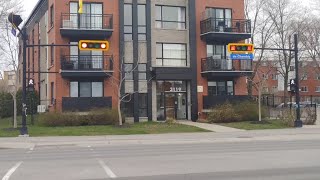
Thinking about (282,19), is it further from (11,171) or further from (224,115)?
(11,171)

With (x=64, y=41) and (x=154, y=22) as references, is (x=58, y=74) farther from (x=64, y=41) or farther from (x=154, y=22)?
(x=154, y=22)

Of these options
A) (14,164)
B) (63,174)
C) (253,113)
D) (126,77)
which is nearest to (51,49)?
(126,77)

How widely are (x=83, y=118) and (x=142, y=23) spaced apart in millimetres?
9603

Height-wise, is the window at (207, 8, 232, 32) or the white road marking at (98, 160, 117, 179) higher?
the window at (207, 8, 232, 32)

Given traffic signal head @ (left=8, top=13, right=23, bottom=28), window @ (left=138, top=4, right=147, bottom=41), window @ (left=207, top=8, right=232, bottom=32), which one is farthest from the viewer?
window @ (left=207, top=8, right=232, bottom=32)

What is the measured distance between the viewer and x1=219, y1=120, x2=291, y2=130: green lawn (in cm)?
3247

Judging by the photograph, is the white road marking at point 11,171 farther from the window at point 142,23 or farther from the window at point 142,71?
the window at point 142,23

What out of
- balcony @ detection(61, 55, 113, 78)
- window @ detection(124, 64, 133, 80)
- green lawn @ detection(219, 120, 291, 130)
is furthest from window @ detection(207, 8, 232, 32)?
balcony @ detection(61, 55, 113, 78)

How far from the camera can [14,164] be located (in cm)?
1469

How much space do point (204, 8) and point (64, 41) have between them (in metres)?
11.8

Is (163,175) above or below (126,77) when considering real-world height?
below

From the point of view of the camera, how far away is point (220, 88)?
135 feet

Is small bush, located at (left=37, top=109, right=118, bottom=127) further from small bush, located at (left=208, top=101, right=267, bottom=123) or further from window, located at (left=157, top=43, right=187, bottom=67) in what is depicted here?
small bush, located at (left=208, top=101, right=267, bottom=123)

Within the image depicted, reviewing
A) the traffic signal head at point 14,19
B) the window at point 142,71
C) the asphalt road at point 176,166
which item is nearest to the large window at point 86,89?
the window at point 142,71
